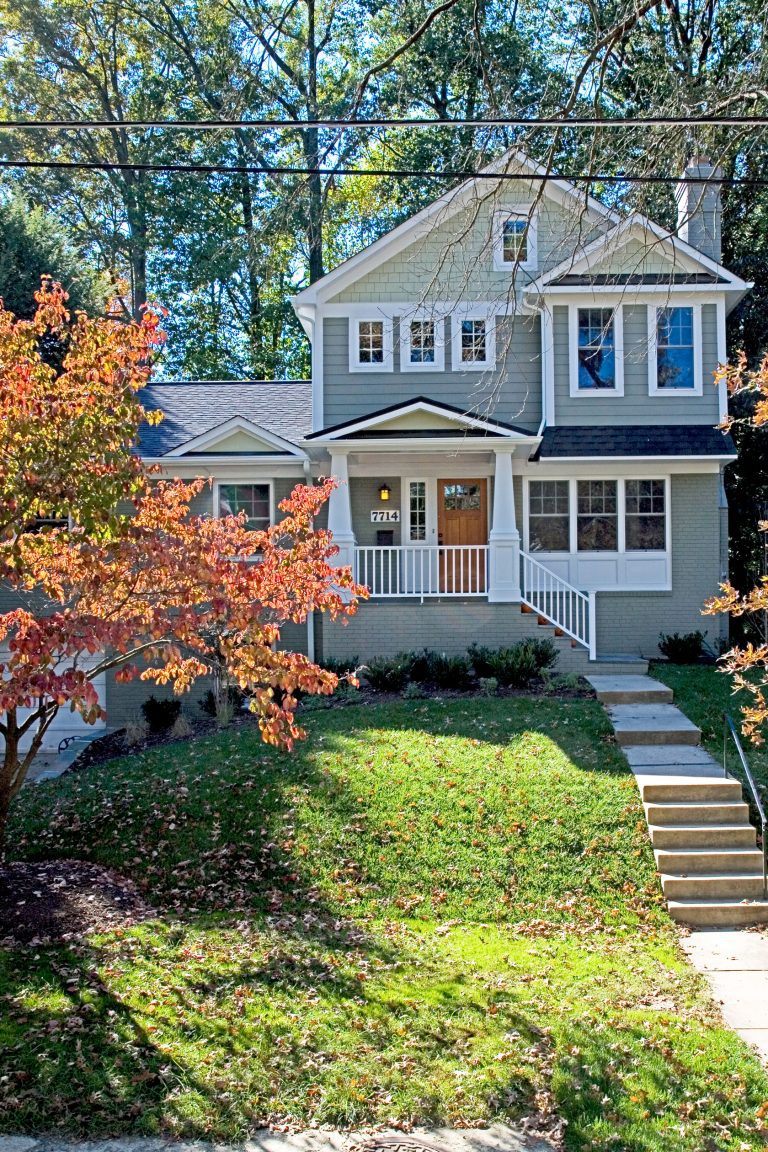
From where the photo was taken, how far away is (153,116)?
30531 mm

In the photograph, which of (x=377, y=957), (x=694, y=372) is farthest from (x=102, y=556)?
(x=694, y=372)

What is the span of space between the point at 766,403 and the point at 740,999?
4.08 metres

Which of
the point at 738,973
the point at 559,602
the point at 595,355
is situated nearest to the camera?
the point at 738,973

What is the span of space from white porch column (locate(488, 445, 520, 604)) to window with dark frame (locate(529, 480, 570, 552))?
1.78m

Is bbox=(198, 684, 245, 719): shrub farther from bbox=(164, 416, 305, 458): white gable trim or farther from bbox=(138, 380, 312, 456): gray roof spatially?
bbox=(138, 380, 312, 456): gray roof

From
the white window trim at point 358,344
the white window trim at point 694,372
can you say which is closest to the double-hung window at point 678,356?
the white window trim at point 694,372

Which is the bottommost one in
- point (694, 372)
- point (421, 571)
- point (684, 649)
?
point (684, 649)

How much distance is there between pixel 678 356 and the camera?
17.7m

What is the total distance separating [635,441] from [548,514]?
6.30ft

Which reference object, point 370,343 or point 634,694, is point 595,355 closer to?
point 370,343

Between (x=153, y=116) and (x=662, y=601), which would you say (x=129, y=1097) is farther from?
(x=153, y=116)

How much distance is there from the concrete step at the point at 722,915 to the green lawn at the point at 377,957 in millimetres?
225

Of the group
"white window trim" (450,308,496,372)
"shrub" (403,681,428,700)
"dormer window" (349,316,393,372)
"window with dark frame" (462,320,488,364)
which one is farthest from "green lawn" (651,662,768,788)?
"dormer window" (349,316,393,372)

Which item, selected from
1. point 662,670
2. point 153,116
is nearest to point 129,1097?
point 662,670
